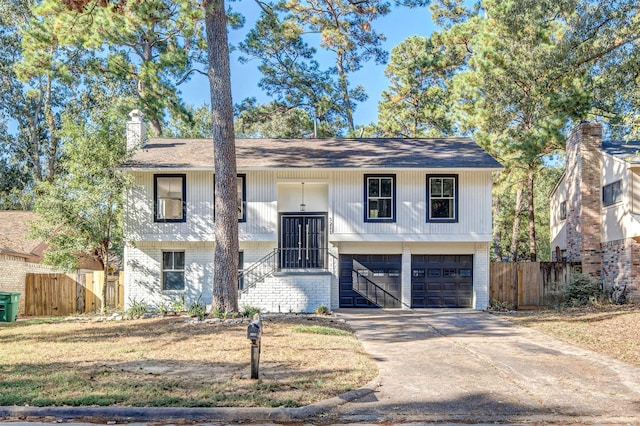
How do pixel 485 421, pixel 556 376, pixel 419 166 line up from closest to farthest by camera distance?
pixel 485 421 → pixel 556 376 → pixel 419 166

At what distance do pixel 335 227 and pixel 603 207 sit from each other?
31.0 ft

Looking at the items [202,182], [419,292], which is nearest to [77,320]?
[202,182]

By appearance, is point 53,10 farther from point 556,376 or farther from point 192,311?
point 556,376

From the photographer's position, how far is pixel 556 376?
9.03 meters

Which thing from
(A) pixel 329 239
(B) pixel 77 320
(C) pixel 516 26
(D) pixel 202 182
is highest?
(C) pixel 516 26

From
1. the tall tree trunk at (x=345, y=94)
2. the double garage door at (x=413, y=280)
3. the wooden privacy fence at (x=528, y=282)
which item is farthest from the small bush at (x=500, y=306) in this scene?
the tall tree trunk at (x=345, y=94)

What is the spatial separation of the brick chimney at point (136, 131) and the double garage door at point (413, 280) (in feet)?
27.1

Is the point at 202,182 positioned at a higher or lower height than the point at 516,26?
lower

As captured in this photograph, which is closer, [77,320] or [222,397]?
[222,397]

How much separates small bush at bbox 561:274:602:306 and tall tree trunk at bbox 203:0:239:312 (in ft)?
38.3

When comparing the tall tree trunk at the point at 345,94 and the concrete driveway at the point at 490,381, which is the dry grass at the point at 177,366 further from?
the tall tree trunk at the point at 345,94

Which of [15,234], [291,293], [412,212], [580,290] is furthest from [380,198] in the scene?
[15,234]

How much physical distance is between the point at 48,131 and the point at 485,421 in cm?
3751

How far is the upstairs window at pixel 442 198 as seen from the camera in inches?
787
